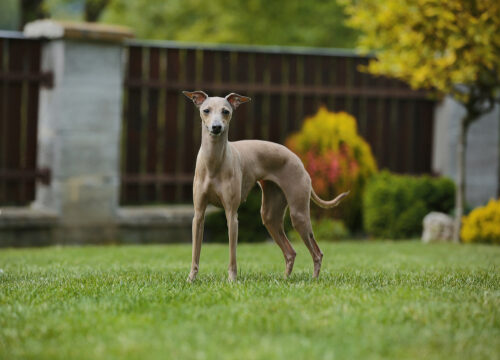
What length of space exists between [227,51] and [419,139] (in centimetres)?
441

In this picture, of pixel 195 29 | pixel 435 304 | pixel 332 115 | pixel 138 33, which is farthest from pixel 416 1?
pixel 138 33

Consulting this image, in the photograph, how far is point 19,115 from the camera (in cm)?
1252

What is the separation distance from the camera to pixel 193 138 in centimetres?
1380

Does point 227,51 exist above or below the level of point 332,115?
above

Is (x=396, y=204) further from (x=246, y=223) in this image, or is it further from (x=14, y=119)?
(x=14, y=119)

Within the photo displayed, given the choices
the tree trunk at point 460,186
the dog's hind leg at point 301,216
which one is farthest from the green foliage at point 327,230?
the dog's hind leg at point 301,216

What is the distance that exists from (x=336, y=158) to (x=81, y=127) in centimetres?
439

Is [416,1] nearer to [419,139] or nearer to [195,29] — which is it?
[419,139]

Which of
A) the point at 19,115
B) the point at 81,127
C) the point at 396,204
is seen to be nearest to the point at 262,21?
the point at 396,204

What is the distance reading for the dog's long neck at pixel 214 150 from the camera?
20.8 ft

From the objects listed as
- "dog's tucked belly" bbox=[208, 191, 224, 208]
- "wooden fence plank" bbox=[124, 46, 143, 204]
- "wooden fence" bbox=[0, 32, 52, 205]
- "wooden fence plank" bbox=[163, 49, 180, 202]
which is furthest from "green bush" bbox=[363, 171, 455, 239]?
"dog's tucked belly" bbox=[208, 191, 224, 208]

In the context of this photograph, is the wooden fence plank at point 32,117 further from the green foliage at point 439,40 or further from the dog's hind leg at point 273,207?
the dog's hind leg at point 273,207

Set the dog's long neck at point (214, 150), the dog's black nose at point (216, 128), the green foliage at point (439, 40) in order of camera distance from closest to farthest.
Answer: the dog's black nose at point (216, 128) < the dog's long neck at point (214, 150) < the green foliage at point (439, 40)

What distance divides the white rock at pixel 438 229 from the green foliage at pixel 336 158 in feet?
4.78
